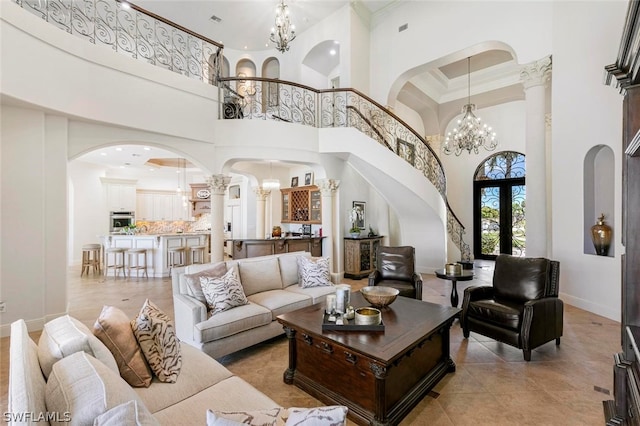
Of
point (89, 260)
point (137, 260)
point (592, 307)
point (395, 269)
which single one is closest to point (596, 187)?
point (592, 307)

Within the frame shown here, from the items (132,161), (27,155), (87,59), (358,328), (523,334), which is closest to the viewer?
(358,328)

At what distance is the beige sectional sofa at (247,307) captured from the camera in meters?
2.86

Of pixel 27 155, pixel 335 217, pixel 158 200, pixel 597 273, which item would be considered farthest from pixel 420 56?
pixel 158 200

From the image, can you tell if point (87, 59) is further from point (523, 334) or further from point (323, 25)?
point (523, 334)

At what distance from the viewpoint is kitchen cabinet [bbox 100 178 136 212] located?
10141mm

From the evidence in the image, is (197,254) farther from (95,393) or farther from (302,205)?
(95,393)

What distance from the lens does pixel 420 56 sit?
6.59 m

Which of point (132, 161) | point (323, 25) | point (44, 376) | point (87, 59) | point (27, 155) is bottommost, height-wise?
point (44, 376)

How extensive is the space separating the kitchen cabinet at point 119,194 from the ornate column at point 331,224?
791 centimetres

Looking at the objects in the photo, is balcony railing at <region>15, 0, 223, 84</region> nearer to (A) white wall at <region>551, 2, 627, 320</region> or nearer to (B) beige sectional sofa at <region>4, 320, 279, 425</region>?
(B) beige sectional sofa at <region>4, 320, 279, 425</region>

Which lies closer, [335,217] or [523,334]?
[523,334]

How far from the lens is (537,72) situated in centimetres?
511

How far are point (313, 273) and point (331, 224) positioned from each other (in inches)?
110

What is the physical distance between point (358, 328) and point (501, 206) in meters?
9.06
